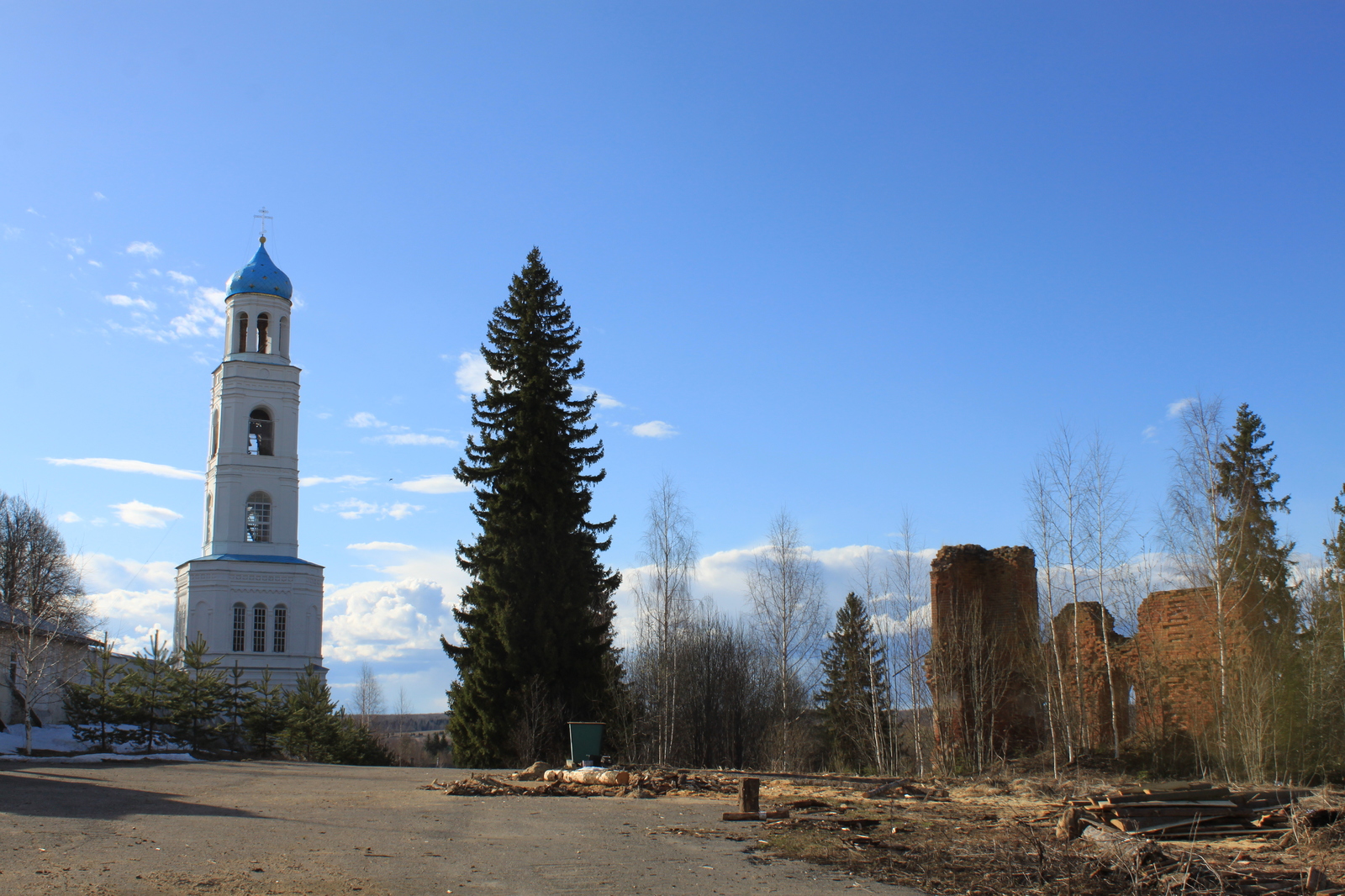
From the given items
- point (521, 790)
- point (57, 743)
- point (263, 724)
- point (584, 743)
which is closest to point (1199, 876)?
point (521, 790)

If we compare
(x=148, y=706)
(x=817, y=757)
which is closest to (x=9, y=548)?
(x=148, y=706)

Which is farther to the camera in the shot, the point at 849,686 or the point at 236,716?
the point at 849,686

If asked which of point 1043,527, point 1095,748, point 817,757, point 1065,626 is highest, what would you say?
point 1043,527

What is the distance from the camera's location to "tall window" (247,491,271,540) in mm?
46750

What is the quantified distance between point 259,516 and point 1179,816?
4330 centimetres

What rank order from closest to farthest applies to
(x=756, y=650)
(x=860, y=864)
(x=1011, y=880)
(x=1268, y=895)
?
1. (x=1268, y=895)
2. (x=1011, y=880)
3. (x=860, y=864)
4. (x=756, y=650)

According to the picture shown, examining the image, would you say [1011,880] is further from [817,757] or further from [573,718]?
[817,757]

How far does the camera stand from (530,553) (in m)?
25.8

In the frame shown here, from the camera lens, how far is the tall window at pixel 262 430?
47.1 meters

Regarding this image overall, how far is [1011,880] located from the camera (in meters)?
8.74

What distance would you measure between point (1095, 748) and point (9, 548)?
48.7 m

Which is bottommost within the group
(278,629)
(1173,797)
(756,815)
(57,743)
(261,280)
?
(57,743)

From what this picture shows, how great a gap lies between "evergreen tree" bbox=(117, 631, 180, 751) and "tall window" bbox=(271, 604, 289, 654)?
15.6m

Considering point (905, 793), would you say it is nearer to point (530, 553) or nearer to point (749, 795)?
point (749, 795)
